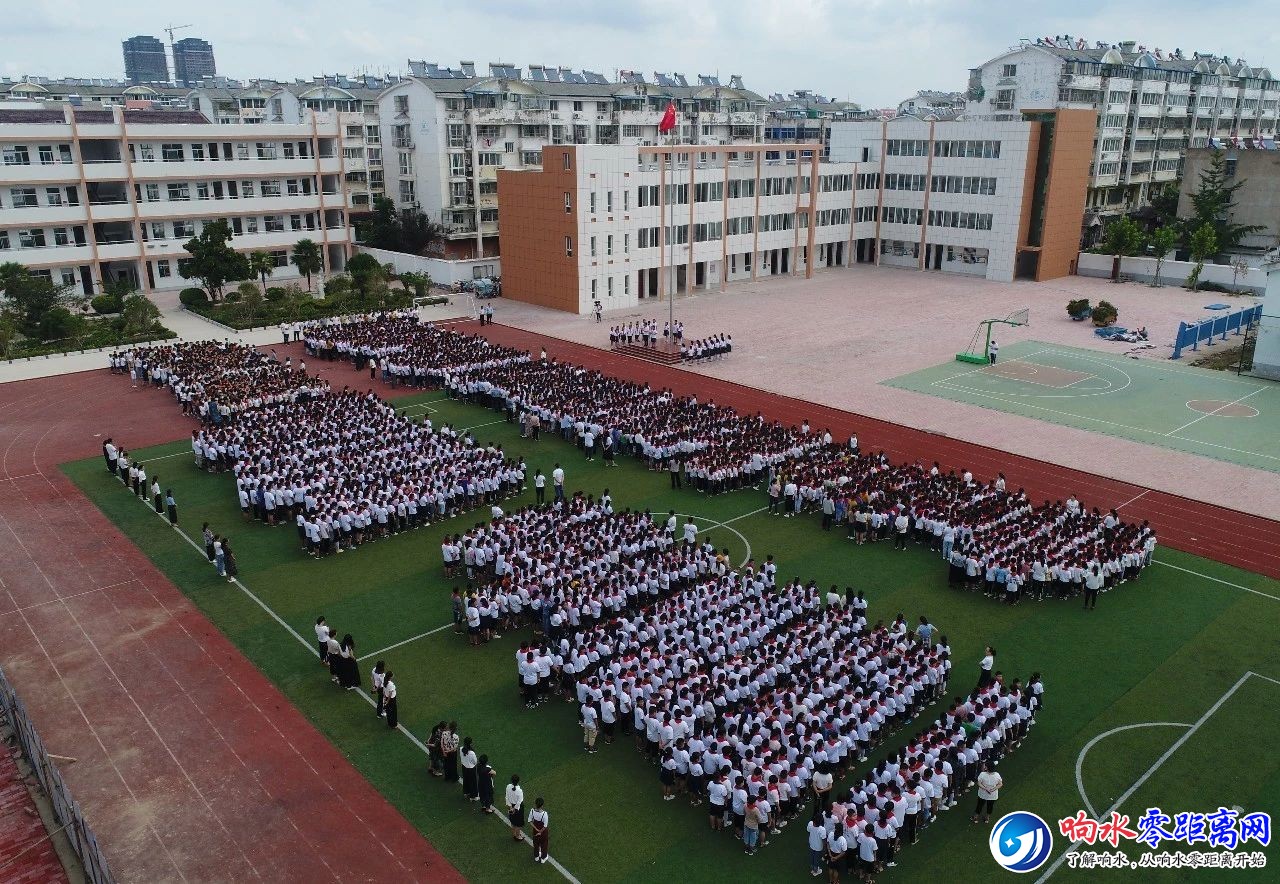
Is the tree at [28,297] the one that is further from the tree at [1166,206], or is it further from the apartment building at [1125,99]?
the tree at [1166,206]

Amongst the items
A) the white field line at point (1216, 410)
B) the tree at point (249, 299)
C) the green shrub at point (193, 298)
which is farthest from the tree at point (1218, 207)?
the green shrub at point (193, 298)

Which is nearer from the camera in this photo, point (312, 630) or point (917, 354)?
point (312, 630)

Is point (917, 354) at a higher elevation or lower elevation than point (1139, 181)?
lower

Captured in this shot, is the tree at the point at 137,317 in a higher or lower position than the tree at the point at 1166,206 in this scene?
lower

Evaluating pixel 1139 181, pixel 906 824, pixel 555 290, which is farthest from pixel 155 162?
pixel 1139 181

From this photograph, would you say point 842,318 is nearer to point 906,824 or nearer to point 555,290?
point 555,290

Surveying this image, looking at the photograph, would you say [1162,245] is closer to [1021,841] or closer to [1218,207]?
[1218,207]

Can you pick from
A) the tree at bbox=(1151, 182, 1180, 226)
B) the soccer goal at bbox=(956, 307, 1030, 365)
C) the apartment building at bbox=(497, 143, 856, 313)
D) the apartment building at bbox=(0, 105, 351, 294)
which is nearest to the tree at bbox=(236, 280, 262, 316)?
the apartment building at bbox=(0, 105, 351, 294)
